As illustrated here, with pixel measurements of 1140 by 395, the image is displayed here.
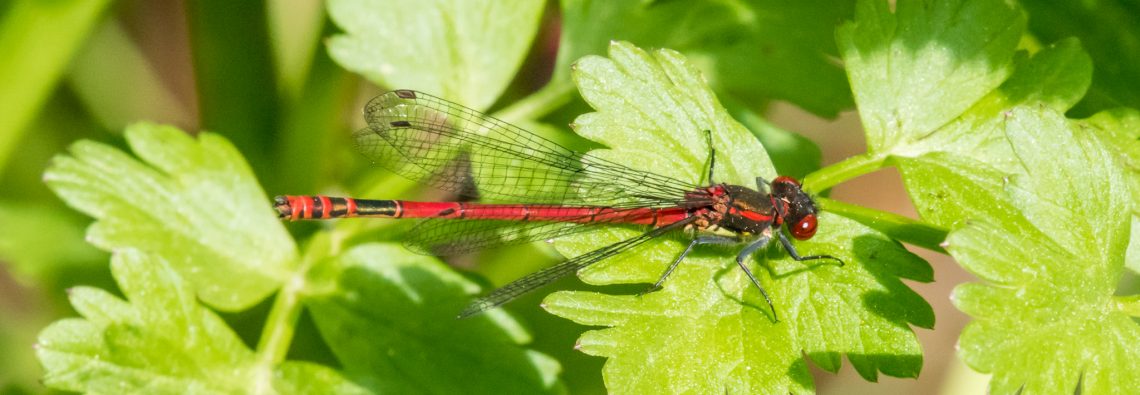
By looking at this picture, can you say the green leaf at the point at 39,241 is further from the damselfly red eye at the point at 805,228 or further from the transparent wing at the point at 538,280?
the damselfly red eye at the point at 805,228

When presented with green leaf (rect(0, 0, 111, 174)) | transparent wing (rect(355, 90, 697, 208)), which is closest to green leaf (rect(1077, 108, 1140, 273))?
transparent wing (rect(355, 90, 697, 208))

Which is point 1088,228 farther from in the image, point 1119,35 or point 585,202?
point 585,202

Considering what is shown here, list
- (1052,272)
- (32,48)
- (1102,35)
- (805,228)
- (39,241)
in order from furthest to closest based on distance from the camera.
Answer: (39,241), (32,48), (1102,35), (805,228), (1052,272)

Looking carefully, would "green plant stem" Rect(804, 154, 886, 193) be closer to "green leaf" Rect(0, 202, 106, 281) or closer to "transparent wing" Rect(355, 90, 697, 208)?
"transparent wing" Rect(355, 90, 697, 208)

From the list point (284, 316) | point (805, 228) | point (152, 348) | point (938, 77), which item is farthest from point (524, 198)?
point (938, 77)

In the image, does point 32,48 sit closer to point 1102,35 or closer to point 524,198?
point 524,198

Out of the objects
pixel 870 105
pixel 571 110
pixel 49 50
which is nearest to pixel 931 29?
pixel 870 105

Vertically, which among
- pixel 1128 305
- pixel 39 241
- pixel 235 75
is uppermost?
pixel 235 75
